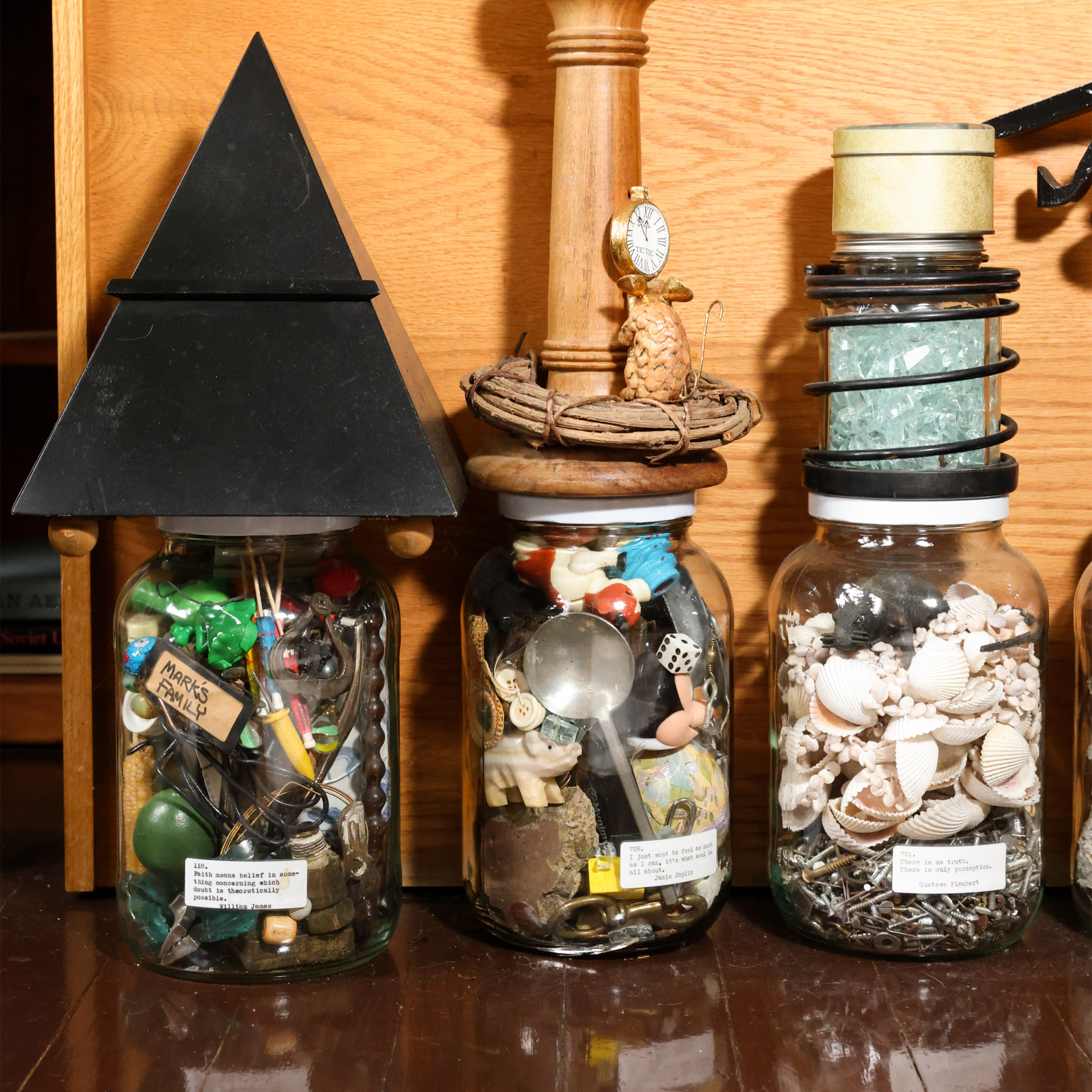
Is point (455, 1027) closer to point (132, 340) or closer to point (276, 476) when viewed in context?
point (276, 476)

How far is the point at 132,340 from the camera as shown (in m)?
0.86

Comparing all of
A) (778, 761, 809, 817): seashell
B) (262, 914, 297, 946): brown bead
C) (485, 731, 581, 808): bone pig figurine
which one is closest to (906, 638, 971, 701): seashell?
(778, 761, 809, 817): seashell

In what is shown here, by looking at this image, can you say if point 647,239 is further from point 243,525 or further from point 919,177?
point 243,525

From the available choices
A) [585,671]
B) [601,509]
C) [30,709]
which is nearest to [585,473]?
[601,509]

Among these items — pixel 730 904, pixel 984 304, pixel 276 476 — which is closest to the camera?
pixel 276 476

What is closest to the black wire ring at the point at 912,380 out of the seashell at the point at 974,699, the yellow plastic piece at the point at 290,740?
the seashell at the point at 974,699

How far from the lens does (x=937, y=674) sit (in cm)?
87

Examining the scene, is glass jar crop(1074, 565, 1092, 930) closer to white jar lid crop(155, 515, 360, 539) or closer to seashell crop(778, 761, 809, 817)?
seashell crop(778, 761, 809, 817)

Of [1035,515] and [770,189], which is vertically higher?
[770,189]

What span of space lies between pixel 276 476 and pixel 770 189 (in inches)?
18.1

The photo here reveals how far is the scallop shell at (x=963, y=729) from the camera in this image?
0.88 metres

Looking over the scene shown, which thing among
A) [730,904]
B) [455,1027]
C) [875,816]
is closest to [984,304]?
[875,816]

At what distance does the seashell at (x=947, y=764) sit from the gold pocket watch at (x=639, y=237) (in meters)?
0.39

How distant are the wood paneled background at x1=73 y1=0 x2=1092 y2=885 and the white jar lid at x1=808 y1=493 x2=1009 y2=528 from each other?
139 mm
